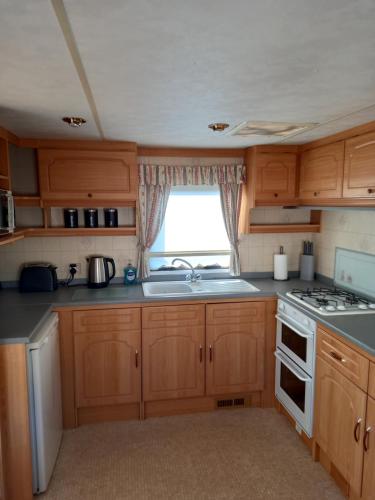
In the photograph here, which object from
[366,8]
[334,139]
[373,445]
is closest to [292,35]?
[366,8]

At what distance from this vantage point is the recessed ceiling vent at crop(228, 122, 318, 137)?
2.24m

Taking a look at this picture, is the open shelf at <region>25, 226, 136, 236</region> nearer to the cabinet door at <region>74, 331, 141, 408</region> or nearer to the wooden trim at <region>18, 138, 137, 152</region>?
the wooden trim at <region>18, 138, 137, 152</region>

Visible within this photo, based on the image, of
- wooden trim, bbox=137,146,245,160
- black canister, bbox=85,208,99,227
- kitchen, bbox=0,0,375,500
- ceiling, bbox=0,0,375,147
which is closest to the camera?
ceiling, bbox=0,0,375,147

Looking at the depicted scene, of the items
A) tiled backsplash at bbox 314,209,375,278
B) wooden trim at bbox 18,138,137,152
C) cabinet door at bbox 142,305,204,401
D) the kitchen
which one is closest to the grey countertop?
the kitchen

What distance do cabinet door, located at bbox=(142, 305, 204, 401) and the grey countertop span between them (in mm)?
127

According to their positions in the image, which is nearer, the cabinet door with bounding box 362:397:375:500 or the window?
the cabinet door with bounding box 362:397:375:500

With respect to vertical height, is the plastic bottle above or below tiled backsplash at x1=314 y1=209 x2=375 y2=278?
below

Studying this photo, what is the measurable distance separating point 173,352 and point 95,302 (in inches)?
27.6

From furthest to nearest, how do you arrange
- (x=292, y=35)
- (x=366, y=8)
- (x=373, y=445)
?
(x=373, y=445) → (x=292, y=35) → (x=366, y=8)

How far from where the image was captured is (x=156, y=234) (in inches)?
124

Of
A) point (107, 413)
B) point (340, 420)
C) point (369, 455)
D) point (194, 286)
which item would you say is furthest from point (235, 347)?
point (369, 455)

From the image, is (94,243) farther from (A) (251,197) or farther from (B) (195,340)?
(A) (251,197)

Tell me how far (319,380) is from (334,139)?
63.5 inches

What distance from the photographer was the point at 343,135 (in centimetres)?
242
